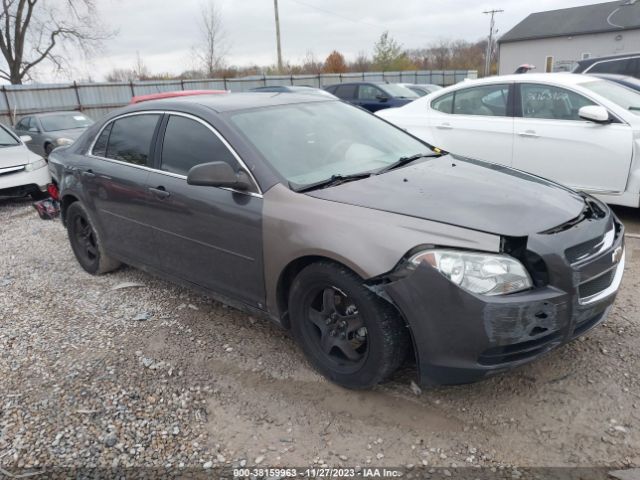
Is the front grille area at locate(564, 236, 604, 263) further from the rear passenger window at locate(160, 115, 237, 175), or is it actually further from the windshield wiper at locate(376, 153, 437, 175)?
the rear passenger window at locate(160, 115, 237, 175)

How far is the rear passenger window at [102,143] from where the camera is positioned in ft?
14.1

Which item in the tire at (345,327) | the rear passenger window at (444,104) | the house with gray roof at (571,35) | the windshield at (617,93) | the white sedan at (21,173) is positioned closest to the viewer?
the tire at (345,327)

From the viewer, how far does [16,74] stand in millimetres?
28438

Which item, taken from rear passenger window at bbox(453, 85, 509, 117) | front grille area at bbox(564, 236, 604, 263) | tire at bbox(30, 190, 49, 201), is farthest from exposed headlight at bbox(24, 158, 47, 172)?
front grille area at bbox(564, 236, 604, 263)

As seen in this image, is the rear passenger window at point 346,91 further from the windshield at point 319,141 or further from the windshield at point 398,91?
the windshield at point 319,141

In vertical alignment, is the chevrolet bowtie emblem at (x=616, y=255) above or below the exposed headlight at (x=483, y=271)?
below

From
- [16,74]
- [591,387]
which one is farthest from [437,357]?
[16,74]

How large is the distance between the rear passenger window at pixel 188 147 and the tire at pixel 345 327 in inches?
37.6

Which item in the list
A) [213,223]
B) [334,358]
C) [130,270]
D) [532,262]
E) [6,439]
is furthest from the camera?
[130,270]

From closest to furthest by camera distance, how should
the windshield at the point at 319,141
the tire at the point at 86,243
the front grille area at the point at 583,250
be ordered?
the front grille area at the point at 583,250, the windshield at the point at 319,141, the tire at the point at 86,243

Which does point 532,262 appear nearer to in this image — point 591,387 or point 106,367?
point 591,387

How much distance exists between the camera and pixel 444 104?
650 cm

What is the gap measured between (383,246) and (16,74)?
32783 millimetres

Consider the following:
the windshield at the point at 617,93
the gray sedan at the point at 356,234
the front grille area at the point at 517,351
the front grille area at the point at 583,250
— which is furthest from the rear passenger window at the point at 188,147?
the windshield at the point at 617,93
